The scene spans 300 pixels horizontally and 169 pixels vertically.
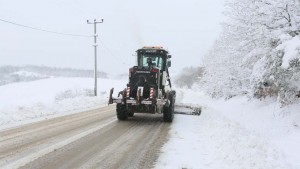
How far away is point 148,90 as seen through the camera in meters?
16.8

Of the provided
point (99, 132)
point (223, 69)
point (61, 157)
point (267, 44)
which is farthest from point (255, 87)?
point (223, 69)

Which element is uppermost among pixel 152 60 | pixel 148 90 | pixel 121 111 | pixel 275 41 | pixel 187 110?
pixel 275 41

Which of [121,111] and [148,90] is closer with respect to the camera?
[148,90]

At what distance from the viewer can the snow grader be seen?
53.6 ft

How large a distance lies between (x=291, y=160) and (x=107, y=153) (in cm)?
437

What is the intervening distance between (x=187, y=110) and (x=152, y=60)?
3.12 meters

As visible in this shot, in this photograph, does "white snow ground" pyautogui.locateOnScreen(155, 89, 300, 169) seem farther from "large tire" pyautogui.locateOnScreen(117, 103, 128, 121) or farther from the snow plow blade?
the snow plow blade

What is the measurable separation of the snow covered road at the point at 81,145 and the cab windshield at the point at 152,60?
3599 mm

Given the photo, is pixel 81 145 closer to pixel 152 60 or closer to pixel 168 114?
pixel 168 114

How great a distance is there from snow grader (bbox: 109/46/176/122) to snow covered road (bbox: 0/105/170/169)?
106cm

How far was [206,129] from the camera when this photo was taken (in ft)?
46.3

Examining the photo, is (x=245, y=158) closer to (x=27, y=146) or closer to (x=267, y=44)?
(x=27, y=146)

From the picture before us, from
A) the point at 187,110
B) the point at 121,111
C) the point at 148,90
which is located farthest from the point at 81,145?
the point at 187,110

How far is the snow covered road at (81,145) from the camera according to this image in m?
8.33
